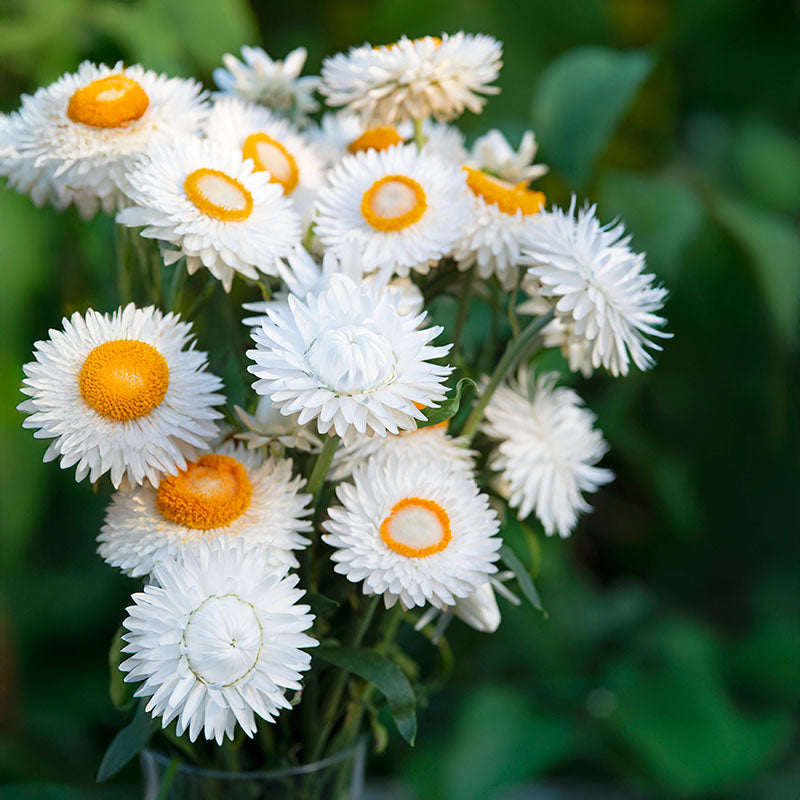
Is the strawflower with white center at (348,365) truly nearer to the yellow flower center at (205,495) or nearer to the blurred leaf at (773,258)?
the yellow flower center at (205,495)

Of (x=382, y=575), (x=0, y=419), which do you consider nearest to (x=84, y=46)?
(x=0, y=419)

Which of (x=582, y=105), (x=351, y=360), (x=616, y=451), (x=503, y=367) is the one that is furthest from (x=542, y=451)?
(x=616, y=451)

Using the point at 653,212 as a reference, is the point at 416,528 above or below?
below

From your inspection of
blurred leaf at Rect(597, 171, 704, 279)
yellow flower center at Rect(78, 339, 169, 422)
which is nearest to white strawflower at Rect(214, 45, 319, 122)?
yellow flower center at Rect(78, 339, 169, 422)

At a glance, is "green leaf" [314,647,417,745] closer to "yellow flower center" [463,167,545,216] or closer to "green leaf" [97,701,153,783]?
"green leaf" [97,701,153,783]

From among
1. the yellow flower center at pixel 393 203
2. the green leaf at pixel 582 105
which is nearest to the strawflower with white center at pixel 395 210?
the yellow flower center at pixel 393 203

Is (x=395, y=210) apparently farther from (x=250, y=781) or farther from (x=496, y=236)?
(x=250, y=781)
